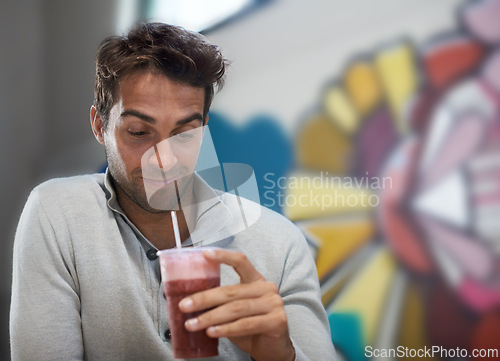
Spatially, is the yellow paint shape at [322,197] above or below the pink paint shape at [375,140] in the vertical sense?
below

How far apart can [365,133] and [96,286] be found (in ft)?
5.03

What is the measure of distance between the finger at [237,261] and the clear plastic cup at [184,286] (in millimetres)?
19

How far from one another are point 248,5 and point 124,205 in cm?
128

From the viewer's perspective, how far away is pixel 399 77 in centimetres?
256

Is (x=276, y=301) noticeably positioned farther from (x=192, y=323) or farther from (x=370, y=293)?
(x=370, y=293)

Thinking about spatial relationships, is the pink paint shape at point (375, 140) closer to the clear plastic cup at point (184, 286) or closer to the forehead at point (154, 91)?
the forehead at point (154, 91)

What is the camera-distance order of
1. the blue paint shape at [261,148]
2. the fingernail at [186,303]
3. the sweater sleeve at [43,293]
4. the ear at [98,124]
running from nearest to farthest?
1. the fingernail at [186,303]
2. the sweater sleeve at [43,293]
3. the ear at [98,124]
4. the blue paint shape at [261,148]

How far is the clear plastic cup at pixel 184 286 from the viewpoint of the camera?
39.2 inches

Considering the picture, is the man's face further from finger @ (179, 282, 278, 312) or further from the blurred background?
the blurred background

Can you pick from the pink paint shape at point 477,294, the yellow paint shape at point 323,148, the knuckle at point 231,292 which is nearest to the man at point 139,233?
the knuckle at point 231,292

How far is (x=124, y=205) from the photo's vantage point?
4.94 feet

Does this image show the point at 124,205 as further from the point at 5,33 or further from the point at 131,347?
the point at 5,33

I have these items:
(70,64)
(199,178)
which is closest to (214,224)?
(199,178)

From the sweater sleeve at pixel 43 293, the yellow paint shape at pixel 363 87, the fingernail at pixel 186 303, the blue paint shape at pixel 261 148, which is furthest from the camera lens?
the yellow paint shape at pixel 363 87
